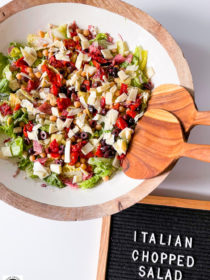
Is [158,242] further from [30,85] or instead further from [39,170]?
[30,85]

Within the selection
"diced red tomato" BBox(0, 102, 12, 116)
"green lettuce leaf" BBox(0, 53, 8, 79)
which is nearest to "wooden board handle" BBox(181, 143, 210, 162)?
"diced red tomato" BBox(0, 102, 12, 116)

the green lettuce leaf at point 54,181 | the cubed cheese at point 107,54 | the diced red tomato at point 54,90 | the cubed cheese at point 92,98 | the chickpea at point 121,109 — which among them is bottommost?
the green lettuce leaf at point 54,181

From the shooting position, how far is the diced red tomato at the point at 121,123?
1.91 meters

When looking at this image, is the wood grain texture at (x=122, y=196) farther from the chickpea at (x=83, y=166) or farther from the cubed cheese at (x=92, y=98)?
the cubed cheese at (x=92, y=98)

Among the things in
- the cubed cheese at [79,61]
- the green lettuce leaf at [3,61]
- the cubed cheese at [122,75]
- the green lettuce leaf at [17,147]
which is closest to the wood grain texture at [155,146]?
the cubed cheese at [122,75]

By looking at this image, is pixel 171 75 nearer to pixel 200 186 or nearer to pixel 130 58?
pixel 130 58

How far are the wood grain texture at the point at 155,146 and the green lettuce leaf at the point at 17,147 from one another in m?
0.57

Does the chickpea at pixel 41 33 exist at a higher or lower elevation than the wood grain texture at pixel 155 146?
higher

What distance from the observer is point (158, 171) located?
1752 mm

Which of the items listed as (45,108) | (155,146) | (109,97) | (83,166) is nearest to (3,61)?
(45,108)

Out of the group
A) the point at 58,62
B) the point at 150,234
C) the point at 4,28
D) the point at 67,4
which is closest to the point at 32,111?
the point at 58,62

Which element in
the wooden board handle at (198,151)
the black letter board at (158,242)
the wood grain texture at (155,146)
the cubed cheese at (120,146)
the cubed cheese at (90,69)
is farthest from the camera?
the black letter board at (158,242)

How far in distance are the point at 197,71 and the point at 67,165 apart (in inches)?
38.9

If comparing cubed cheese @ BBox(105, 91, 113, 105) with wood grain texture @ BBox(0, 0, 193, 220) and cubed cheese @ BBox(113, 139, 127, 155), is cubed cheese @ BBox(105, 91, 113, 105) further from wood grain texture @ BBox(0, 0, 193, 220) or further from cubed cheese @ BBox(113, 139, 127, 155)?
wood grain texture @ BBox(0, 0, 193, 220)
